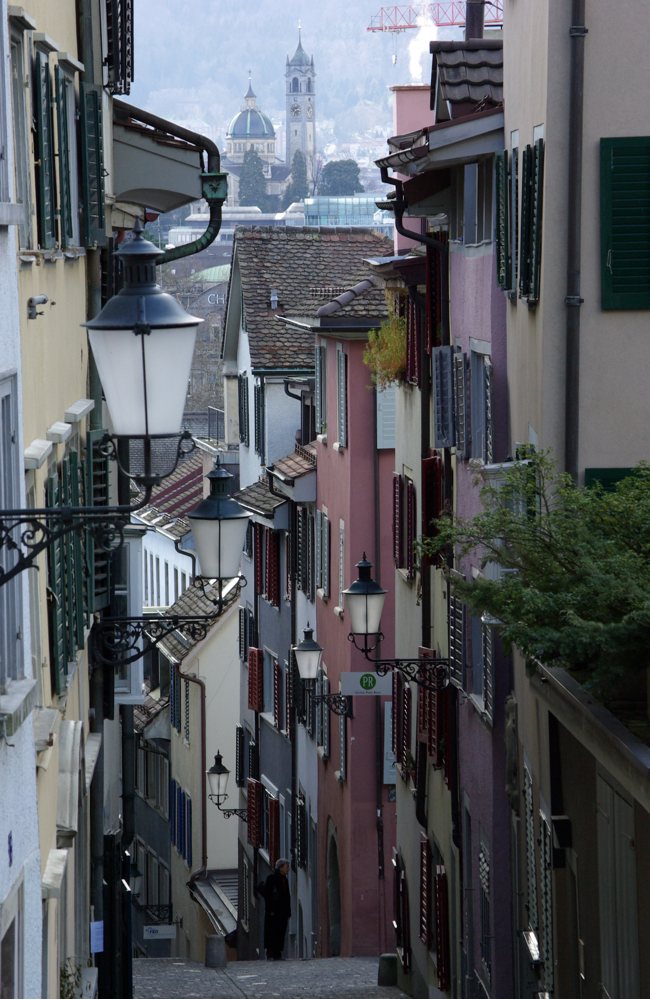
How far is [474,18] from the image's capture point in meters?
20.0

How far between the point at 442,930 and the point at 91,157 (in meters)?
9.35

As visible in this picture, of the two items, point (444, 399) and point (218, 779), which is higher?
point (444, 399)

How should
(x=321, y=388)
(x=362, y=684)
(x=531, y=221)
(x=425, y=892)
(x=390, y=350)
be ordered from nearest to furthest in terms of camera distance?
(x=531, y=221) → (x=362, y=684) → (x=425, y=892) → (x=390, y=350) → (x=321, y=388)

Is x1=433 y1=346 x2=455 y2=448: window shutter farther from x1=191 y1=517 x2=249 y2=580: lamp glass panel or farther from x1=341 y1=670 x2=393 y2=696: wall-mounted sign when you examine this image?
x1=191 y1=517 x2=249 y2=580: lamp glass panel

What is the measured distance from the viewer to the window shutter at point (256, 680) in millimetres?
33938

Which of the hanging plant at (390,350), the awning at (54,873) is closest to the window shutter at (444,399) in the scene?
Result: the hanging plant at (390,350)

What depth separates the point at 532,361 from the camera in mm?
13883

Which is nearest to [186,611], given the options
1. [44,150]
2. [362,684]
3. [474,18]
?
[362,684]

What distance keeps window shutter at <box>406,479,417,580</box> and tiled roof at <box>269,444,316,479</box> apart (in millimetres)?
7599

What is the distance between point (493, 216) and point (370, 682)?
A: 5351mm

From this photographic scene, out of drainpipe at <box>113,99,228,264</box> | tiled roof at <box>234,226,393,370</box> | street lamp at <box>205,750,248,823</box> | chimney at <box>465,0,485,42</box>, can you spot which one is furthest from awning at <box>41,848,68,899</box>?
tiled roof at <box>234,226,393,370</box>

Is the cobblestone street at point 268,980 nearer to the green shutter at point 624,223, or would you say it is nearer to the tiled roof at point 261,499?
the tiled roof at point 261,499

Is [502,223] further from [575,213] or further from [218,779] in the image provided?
[218,779]

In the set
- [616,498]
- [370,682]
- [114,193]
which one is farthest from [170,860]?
[616,498]
